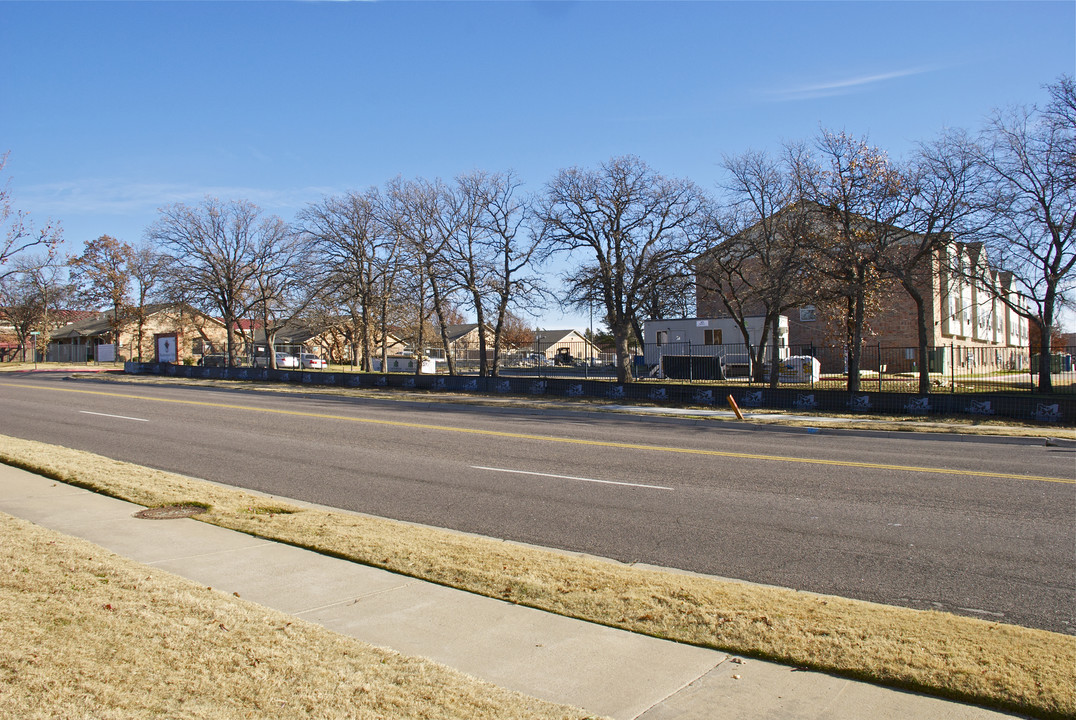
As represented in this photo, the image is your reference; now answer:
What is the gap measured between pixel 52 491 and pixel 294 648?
6920mm

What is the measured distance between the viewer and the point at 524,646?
442cm

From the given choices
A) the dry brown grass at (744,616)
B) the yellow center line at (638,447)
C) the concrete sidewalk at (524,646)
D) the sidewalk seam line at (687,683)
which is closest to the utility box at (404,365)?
the yellow center line at (638,447)

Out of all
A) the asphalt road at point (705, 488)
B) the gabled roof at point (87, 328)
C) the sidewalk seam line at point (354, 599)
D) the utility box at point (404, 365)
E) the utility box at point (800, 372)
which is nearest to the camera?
the sidewalk seam line at point (354, 599)

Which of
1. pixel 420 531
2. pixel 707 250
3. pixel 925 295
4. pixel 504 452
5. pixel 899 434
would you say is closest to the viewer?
pixel 420 531

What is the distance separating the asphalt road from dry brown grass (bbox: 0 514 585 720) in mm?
3210

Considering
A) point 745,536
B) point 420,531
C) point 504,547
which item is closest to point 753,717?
point 504,547

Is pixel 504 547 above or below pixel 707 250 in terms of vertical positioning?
below

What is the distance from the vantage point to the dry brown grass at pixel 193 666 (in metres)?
3.40

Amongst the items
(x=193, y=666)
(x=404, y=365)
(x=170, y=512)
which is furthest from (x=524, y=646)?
(x=404, y=365)

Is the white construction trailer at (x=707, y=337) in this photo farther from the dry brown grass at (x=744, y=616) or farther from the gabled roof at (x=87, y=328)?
the gabled roof at (x=87, y=328)

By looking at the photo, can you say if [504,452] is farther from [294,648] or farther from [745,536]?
[294,648]

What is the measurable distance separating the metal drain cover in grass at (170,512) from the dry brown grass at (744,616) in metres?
0.52

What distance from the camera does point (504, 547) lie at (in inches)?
265

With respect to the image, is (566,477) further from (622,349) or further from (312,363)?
(312,363)
